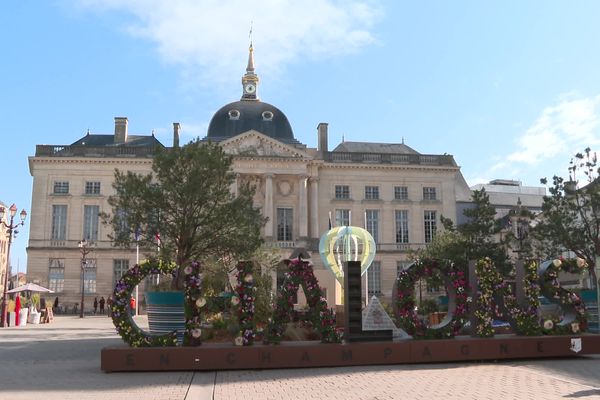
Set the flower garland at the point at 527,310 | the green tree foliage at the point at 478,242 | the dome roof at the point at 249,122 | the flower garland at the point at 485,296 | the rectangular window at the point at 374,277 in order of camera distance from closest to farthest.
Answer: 1. the flower garland at the point at 485,296
2. the flower garland at the point at 527,310
3. the green tree foliage at the point at 478,242
4. the rectangular window at the point at 374,277
5. the dome roof at the point at 249,122

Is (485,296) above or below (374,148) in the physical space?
below

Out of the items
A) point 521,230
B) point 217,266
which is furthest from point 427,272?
point 521,230

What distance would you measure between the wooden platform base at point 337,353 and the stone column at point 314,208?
Result: 41.5 meters

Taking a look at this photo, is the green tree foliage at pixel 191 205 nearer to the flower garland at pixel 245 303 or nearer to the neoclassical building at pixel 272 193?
the flower garland at pixel 245 303

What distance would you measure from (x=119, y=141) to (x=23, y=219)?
26.7 metres

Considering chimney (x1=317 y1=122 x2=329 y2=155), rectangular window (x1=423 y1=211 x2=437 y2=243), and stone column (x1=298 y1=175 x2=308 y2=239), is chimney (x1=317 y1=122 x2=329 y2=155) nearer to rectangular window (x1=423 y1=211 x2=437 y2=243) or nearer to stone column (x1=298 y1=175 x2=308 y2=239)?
stone column (x1=298 y1=175 x2=308 y2=239)

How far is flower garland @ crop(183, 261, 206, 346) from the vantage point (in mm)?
12945

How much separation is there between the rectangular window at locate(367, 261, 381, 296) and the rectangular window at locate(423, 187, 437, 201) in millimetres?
8272

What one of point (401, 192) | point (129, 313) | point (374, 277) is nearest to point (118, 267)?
point (374, 277)

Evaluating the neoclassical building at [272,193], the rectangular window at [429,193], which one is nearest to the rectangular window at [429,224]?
the neoclassical building at [272,193]

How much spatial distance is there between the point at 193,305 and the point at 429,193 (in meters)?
47.9

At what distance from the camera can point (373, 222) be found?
57.2 meters

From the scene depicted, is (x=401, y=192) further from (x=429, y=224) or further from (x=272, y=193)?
(x=272, y=193)

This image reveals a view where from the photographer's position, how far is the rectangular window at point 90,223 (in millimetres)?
53906
